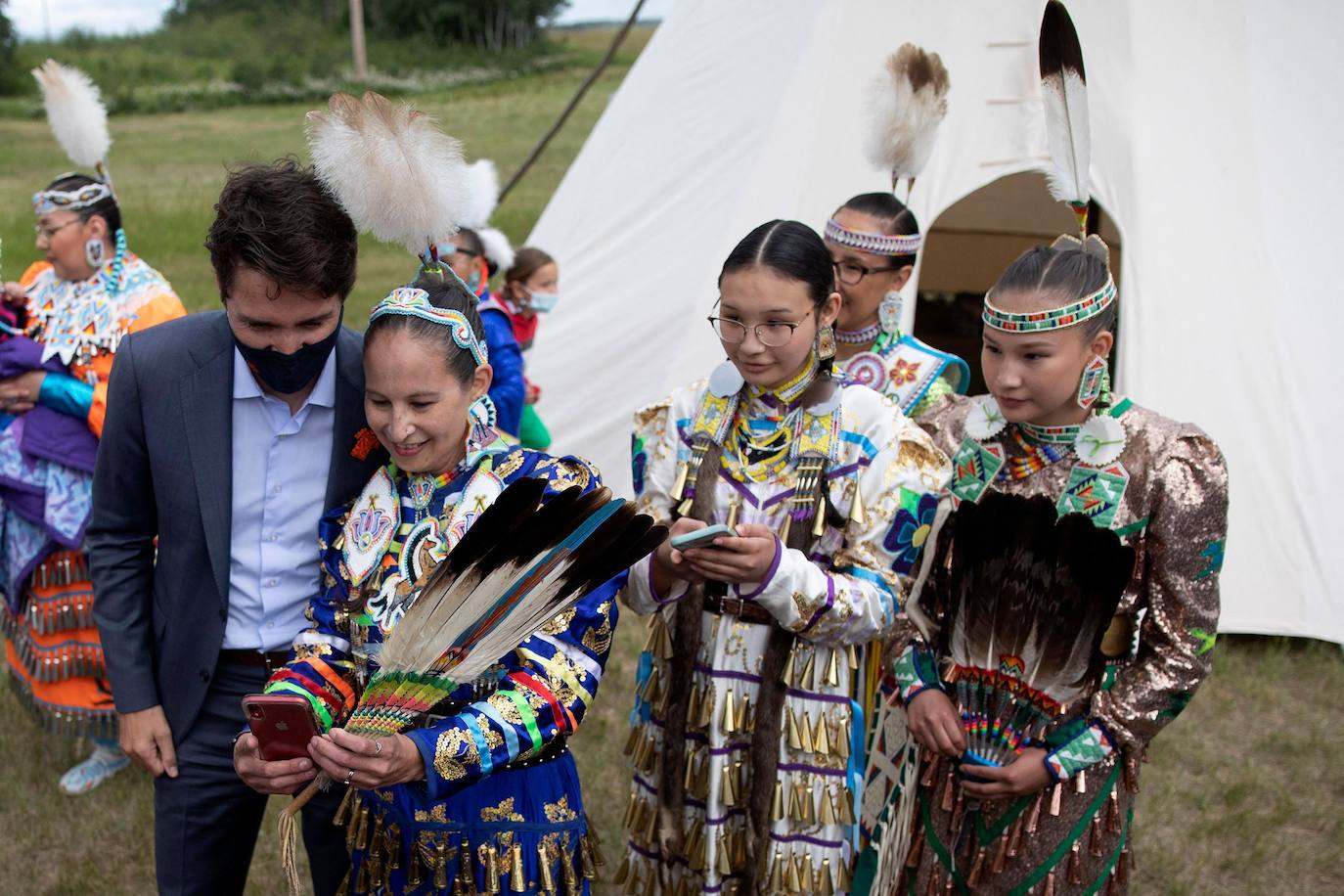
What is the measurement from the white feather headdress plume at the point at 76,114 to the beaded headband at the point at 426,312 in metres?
2.56

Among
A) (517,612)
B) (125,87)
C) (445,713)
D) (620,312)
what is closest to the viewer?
(517,612)

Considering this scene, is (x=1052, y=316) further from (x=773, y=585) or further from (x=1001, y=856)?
(x=1001, y=856)

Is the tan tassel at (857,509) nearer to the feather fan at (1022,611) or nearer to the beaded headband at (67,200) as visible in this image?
the feather fan at (1022,611)

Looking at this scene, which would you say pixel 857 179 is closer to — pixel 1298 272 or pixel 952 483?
pixel 1298 272

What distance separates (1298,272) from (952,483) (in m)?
3.70

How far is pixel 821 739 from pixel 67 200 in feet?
9.86

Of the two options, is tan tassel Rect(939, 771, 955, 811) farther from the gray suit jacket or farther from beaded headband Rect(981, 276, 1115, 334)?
the gray suit jacket

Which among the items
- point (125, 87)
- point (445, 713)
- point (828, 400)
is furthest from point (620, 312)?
point (125, 87)

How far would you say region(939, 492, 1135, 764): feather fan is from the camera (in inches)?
85.8

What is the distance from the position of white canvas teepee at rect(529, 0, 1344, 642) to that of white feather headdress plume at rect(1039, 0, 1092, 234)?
84.3 inches

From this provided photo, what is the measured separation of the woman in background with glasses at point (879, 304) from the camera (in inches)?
134

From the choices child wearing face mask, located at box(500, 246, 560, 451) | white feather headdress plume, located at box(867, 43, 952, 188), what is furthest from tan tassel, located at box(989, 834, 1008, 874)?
child wearing face mask, located at box(500, 246, 560, 451)

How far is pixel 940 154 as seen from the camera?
219 inches

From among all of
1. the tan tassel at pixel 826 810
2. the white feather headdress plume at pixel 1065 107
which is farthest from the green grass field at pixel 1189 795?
the white feather headdress plume at pixel 1065 107
